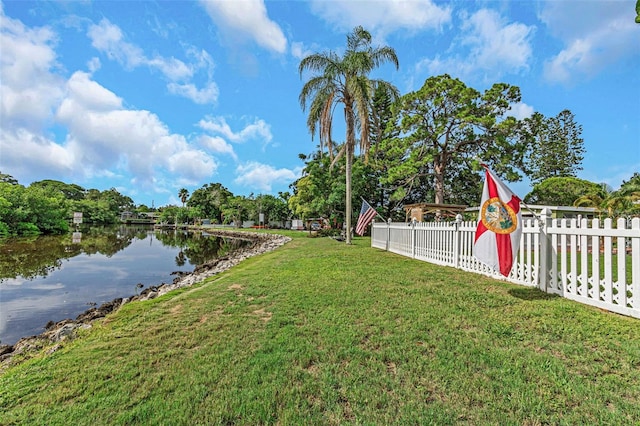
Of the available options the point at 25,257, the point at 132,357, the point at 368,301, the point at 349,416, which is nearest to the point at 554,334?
the point at 368,301

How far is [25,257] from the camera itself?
690 inches

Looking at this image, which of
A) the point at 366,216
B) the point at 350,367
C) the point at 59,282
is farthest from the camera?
the point at 366,216

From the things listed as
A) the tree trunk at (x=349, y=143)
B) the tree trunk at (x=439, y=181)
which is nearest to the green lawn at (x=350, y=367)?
the tree trunk at (x=349, y=143)

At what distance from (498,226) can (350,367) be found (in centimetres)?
349

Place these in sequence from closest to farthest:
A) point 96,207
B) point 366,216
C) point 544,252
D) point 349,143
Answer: point 544,252 < point 366,216 < point 349,143 < point 96,207

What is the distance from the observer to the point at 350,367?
2.92 meters

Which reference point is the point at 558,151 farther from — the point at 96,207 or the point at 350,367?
the point at 96,207

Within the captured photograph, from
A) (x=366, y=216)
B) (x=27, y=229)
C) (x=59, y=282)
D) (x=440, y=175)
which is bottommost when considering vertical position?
(x=59, y=282)

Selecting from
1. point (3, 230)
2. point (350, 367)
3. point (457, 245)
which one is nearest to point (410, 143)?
point (457, 245)

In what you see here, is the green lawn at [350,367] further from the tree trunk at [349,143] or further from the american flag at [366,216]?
the tree trunk at [349,143]

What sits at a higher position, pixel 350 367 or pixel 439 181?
pixel 439 181

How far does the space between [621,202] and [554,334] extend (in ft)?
54.7

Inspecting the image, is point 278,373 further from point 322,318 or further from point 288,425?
point 322,318

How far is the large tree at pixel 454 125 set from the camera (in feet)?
62.1
